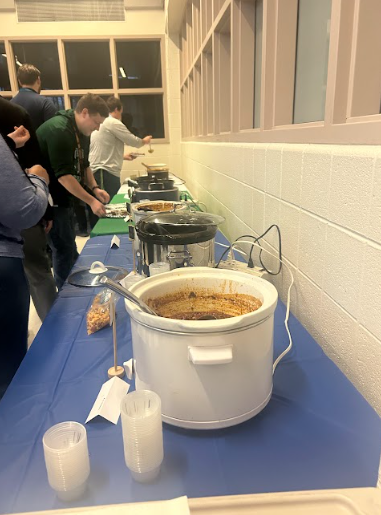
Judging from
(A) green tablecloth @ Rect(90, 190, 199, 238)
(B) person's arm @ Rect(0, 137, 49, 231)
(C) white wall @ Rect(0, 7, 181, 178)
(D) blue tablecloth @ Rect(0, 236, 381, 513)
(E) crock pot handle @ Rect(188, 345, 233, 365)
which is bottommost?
(D) blue tablecloth @ Rect(0, 236, 381, 513)

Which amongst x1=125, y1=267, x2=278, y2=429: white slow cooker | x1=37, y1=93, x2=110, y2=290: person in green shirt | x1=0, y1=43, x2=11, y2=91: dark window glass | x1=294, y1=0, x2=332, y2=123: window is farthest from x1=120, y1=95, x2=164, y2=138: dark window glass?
x1=125, y1=267, x2=278, y2=429: white slow cooker

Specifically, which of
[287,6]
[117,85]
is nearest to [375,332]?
[287,6]

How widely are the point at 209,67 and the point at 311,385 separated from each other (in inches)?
99.9

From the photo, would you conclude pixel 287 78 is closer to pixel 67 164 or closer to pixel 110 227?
pixel 110 227

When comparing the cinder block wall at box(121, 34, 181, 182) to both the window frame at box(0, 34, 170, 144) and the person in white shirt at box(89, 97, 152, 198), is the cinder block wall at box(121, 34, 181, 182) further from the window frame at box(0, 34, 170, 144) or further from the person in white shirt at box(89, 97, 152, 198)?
the person in white shirt at box(89, 97, 152, 198)

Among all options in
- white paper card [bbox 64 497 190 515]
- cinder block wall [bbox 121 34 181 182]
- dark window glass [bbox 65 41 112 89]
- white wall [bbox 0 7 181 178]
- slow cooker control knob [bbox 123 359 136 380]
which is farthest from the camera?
dark window glass [bbox 65 41 112 89]

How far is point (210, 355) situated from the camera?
1.94ft

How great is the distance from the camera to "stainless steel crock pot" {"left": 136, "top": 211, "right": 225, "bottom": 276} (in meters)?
1.06

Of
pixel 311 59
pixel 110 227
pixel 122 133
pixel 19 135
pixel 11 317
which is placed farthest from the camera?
pixel 122 133

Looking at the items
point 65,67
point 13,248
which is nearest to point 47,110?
point 13,248

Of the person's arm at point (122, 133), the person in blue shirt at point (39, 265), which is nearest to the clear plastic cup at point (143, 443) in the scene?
the person in blue shirt at point (39, 265)

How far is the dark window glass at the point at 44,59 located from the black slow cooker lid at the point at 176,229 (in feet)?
16.4

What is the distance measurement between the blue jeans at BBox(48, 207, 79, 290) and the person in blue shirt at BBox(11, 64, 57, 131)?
2.81ft

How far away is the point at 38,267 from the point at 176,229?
1313 millimetres
